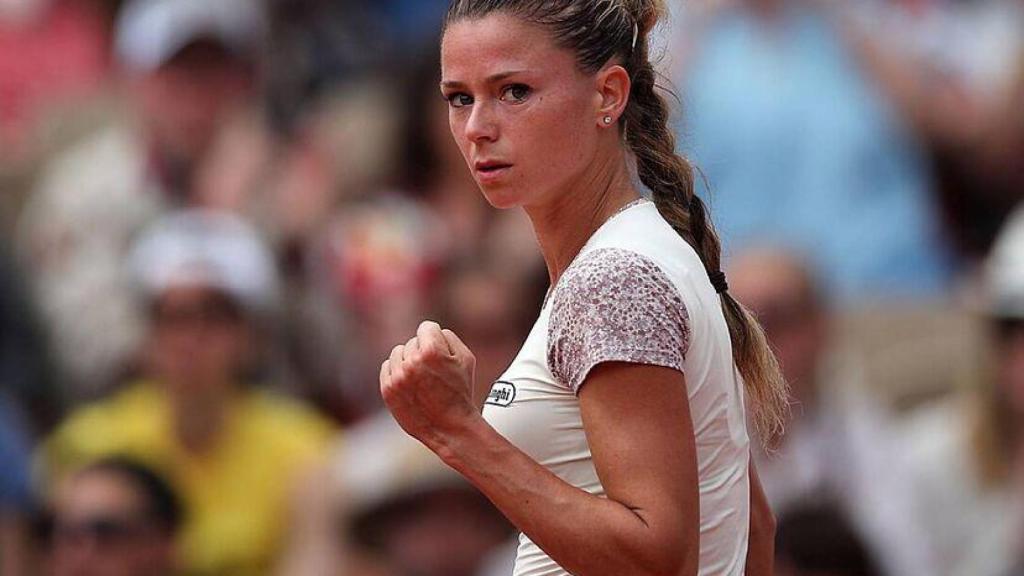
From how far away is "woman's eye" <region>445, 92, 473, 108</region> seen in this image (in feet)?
10.8

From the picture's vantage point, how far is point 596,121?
3.28 metres

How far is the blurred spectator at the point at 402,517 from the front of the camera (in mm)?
6695

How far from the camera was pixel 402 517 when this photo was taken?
676cm

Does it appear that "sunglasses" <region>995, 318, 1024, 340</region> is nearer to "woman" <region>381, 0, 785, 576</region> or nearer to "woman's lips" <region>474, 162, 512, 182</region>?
"woman" <region>381, 0, 785, 576</region>

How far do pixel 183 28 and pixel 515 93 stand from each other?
516 centimetres

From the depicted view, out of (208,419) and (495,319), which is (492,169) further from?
(208,419)

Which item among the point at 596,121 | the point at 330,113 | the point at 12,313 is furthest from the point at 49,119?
the point at 596,121

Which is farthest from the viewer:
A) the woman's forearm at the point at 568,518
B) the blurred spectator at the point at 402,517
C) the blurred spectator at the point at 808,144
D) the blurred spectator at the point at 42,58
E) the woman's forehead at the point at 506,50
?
the blurred spectator at the point at 42,58

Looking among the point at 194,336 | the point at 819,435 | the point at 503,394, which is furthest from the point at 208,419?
the point at 503,394

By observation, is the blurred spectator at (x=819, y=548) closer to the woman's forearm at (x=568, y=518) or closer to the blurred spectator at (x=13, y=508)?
the blurred spectator at (x=13, y=508)

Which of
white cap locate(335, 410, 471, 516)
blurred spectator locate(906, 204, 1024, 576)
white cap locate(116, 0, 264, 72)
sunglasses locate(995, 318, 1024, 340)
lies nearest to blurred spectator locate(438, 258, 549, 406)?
white cap locate(335, 410, 471, 516)

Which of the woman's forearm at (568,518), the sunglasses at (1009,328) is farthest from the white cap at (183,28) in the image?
the woman's forearm at (568,518)

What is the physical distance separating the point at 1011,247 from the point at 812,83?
4.05 ft

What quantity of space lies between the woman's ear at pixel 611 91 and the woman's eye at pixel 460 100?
208 mm
